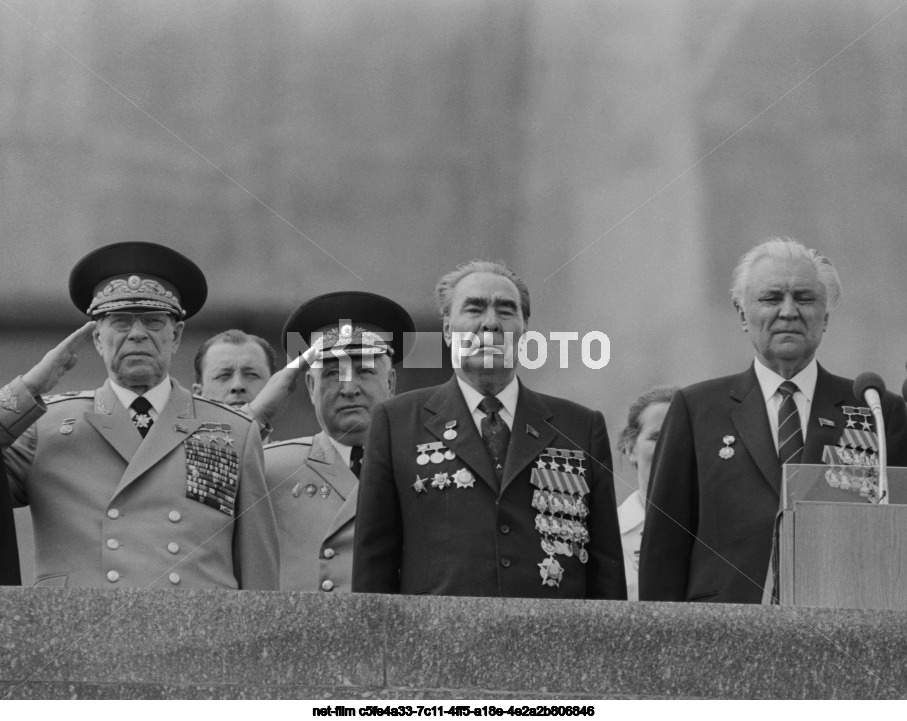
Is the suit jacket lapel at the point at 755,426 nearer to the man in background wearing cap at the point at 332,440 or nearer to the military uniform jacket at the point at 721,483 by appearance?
the military uniform jacket at the point at 721,483

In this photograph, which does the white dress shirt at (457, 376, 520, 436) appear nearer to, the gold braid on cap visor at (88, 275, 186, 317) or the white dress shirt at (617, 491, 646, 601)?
the white dress shirt at (617, 491, 646, 601)

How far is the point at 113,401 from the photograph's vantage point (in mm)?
5477

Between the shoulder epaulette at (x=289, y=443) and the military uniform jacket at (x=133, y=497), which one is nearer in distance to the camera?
the military uniform jacket at (x=133, y=497)

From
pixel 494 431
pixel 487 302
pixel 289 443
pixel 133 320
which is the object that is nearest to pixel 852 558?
pixel 494 431

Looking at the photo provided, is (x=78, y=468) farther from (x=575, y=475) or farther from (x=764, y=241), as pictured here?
(x=764, y=241)

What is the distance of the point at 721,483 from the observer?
17.1ft

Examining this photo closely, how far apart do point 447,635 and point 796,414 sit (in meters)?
1.81

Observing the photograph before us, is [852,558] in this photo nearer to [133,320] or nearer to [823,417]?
[823,417]

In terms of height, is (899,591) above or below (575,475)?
below

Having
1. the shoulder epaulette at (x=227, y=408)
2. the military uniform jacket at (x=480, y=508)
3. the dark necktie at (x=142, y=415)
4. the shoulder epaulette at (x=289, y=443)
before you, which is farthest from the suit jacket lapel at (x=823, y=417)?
the dark necktie at (x=142, y=415)

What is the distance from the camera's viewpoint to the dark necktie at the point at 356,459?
5.64m

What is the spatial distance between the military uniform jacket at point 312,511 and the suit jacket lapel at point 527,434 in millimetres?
636

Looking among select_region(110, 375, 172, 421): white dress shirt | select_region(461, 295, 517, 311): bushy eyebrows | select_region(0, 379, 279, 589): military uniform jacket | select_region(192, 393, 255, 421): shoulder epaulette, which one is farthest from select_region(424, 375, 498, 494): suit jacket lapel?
select_region(110, 375, 172, 421): white dress shirt

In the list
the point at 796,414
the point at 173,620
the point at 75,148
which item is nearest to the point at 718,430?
the point at 796,414
